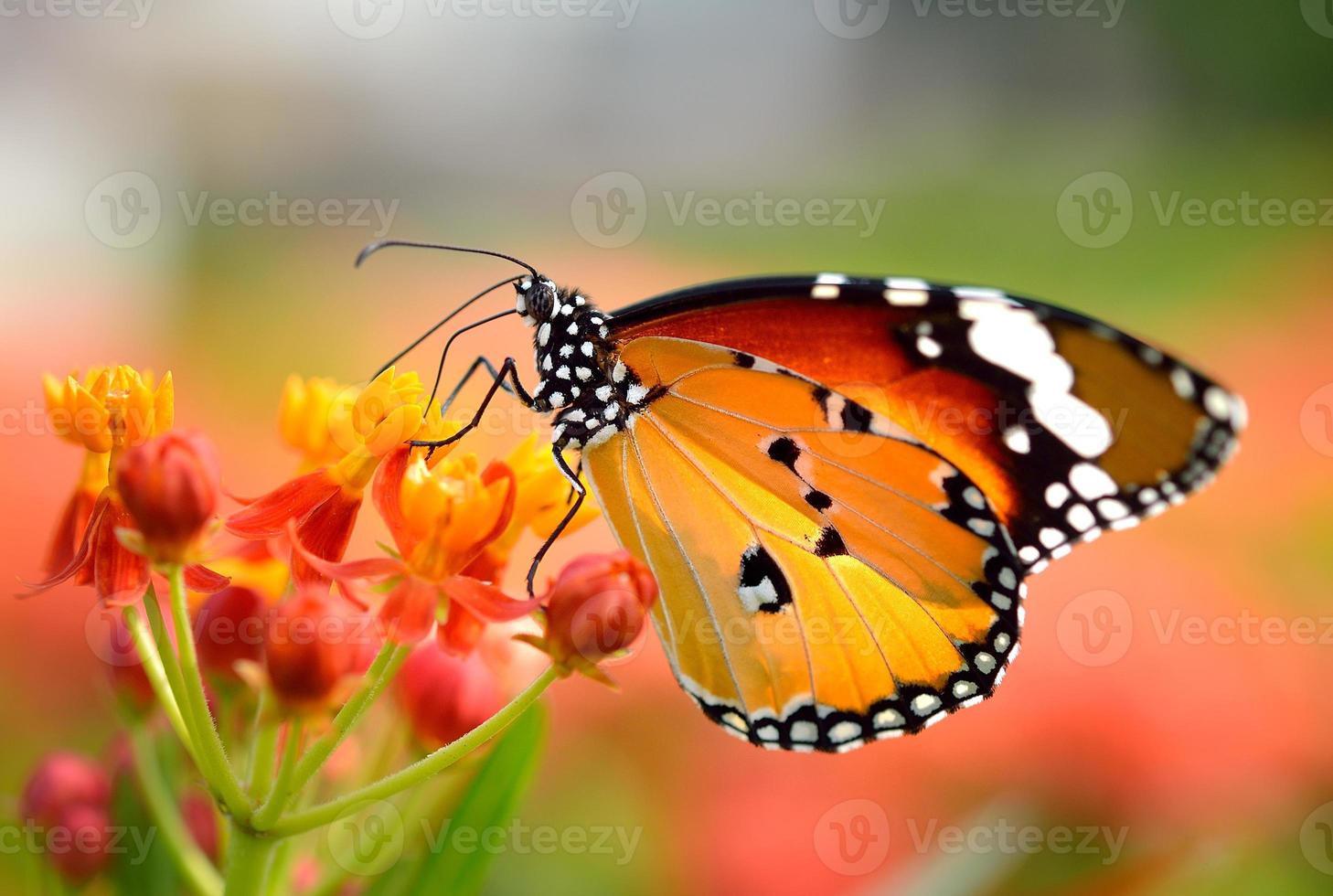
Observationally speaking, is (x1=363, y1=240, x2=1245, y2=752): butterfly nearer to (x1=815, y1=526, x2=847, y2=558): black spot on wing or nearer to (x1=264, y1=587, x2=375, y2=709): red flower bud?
(x1=815, y1=526, x2=847, y2=558): black spot on wing

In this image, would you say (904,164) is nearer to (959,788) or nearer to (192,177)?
(192,177)

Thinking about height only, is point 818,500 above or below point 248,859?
above

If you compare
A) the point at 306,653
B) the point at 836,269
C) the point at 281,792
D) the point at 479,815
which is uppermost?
the point at 836,269

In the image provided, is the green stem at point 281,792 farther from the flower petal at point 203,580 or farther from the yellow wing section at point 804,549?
the yellow wing section at point 804,549

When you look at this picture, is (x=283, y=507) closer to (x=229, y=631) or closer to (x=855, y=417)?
(x=229, y=631)

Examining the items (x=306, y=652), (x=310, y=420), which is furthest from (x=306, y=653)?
(x=310, y=420)

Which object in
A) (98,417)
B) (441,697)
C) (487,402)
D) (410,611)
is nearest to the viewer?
(410,611)

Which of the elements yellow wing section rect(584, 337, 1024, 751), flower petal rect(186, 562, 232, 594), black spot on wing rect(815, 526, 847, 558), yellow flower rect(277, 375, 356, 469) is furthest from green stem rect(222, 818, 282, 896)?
black spot on wing rect(815, 526, 847, 558)
